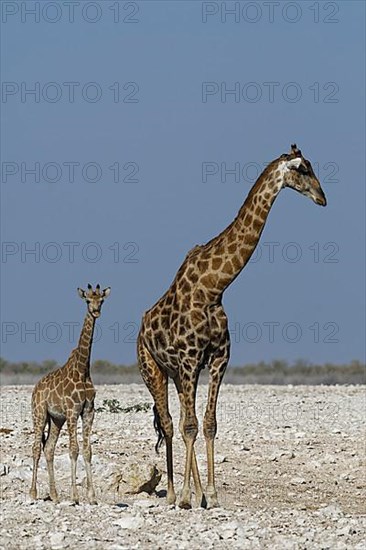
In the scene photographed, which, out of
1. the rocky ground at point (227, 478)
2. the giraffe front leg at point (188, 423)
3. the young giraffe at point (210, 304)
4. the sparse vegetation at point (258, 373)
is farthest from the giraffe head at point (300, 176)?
the sparse vegetation at point (258, 373)

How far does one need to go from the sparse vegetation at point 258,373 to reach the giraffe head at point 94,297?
21.7 m

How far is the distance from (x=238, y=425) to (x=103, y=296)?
7588 millimetres

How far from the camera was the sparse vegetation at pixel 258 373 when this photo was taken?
37156mm

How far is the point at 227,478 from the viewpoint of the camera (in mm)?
18000

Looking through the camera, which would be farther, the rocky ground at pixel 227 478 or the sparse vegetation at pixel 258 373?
the sparse vegetation at pixel 258 373

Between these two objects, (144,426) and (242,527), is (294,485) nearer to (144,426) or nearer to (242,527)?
(144,426)

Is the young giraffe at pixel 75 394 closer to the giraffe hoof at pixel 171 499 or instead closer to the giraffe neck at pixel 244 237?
the giraffe hoof at pixel 171 499

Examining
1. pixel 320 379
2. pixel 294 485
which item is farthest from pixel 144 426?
pixel 320 379

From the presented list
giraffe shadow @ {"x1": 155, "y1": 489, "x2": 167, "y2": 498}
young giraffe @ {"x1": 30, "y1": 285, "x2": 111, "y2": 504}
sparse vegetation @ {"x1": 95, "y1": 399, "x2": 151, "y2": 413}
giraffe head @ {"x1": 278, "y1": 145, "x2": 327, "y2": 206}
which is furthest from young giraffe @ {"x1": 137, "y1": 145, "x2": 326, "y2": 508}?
sparse vegetation @ {"x1": 95, "y1": 399, "x2": 151, "y2": 413}

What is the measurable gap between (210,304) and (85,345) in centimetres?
160

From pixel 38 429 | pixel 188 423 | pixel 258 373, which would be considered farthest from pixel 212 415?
pixel 258 373

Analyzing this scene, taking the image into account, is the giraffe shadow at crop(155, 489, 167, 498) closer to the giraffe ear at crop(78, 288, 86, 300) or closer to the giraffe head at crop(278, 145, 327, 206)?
the giraffe ear at crop(78, 288, 86, 300)

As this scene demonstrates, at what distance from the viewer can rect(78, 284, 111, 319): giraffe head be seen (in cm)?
1430

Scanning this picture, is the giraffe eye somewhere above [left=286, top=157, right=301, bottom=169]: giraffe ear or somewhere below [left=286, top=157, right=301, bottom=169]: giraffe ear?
below
